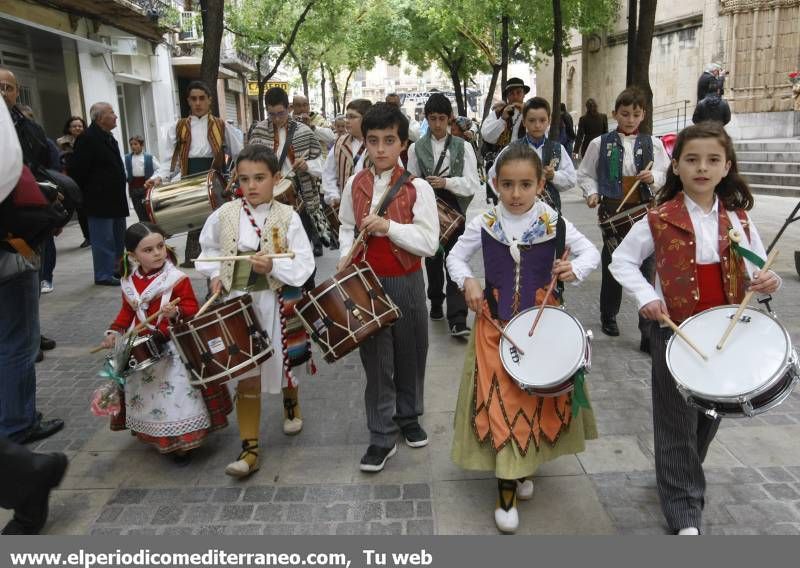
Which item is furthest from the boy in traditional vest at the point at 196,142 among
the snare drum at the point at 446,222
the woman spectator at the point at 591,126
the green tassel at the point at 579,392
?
the woman spectator at the point at 591,126

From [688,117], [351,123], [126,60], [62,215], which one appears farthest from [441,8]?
[62,215]

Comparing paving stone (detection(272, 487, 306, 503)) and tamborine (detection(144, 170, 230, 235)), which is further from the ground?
tamborine (detection(144, 170, 230, 235))

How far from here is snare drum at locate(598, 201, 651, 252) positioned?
193 inches

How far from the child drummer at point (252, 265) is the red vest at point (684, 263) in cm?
171

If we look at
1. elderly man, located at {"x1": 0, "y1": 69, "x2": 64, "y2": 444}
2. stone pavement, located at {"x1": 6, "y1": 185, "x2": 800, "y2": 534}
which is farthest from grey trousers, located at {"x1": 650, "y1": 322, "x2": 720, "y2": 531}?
elderly man, located at {"x1": 0, "y1": 69, "x2": 64, "y2": 444}

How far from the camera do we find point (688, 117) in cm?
2192

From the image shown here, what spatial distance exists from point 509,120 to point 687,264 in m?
4.19

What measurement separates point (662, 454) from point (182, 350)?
221 centimetres

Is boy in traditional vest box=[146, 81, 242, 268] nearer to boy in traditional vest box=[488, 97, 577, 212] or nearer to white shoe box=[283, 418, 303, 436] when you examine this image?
boy in traditional vest box=[488, 97, 577, 212]

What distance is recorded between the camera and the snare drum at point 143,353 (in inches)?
133

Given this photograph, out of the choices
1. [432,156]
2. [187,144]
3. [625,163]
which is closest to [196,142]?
[187,144]

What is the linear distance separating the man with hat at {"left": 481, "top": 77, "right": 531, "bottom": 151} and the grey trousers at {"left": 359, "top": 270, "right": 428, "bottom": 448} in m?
3.40

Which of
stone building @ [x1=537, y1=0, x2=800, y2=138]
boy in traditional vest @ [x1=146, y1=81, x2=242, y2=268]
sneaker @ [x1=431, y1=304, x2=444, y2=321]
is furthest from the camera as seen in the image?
stone building @ [x1=537, y1=0, x2=800, y2=138]

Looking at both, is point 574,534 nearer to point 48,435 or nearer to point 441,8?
point 48,435
